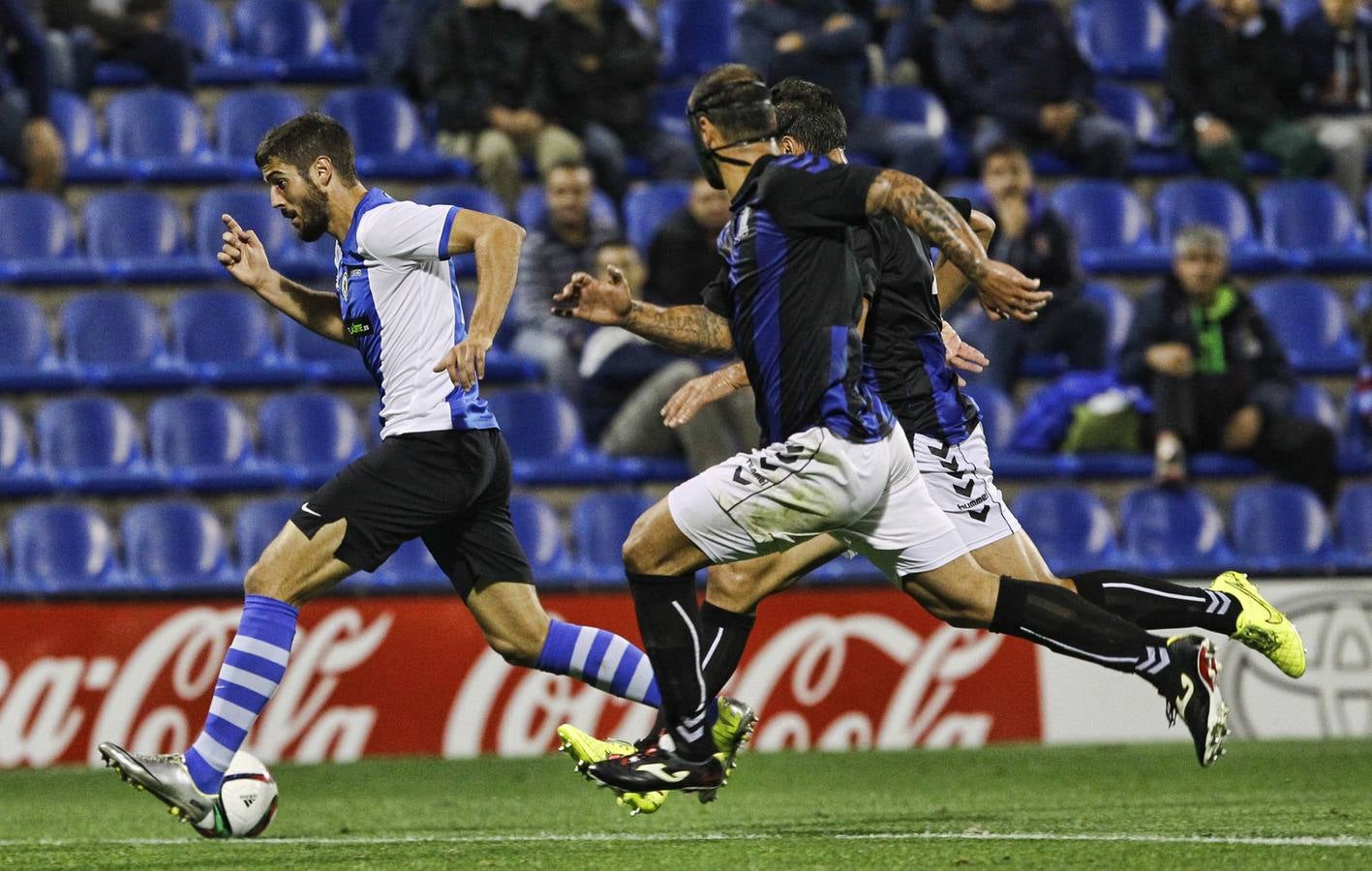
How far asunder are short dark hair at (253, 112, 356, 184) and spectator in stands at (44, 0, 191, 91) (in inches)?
280

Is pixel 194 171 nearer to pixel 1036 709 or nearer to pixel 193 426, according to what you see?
pixel 193 426

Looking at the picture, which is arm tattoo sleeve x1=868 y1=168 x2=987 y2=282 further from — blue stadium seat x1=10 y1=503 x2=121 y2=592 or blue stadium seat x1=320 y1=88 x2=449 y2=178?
blue stadium seat x1=320 y1=88 x2=449 y2=178

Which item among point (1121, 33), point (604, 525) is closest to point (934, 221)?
point (604, 525)

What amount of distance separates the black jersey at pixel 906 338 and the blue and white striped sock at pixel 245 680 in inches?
76.6

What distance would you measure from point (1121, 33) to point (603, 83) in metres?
4.17

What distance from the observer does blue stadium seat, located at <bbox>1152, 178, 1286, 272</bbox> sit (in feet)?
42.6

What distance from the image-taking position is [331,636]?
9.52 meters

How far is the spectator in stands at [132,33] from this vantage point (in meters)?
12.6

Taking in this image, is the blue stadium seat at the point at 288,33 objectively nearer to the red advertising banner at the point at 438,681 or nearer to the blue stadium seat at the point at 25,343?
the blue stadium seat at the point at 25,343

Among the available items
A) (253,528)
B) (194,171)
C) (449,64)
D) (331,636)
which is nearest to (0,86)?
(194,171)

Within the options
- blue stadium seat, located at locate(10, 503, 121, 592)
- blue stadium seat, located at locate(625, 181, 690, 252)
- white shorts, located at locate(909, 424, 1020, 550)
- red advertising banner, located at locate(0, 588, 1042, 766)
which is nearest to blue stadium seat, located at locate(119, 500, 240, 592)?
blue stadium seat, located at locate(10, 503, 121, 592)

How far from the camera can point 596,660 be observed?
6.23 m

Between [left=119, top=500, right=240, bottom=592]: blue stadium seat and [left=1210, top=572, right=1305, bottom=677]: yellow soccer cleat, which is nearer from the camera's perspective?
[left=1210, top=572, right=1305, bottom=677]: yellow soccer cleat

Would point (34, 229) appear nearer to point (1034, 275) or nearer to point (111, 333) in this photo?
point (111, 333)
